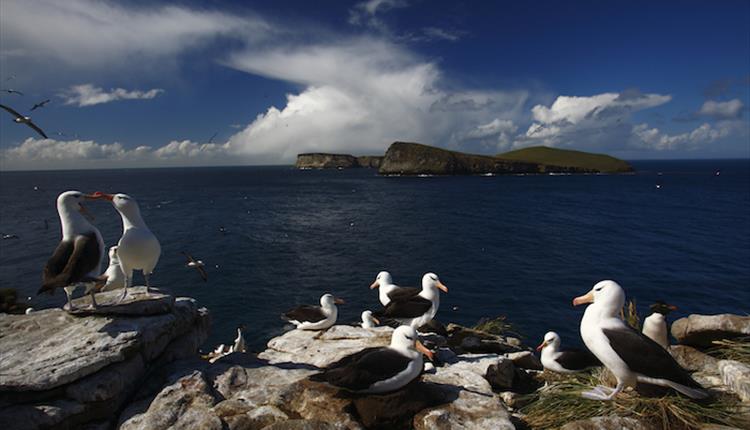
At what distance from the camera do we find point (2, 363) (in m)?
6.71

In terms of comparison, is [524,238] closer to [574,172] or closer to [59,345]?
[59,345]

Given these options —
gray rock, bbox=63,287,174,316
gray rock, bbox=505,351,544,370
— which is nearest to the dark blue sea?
gray rock, bbox=505,351,544,370

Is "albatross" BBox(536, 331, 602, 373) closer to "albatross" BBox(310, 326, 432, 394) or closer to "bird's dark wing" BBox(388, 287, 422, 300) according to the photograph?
"bird's dark wing" BBox(388, 287, 422, 300)

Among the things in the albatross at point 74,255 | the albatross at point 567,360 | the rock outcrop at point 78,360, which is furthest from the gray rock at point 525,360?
the albatross at point 74,255

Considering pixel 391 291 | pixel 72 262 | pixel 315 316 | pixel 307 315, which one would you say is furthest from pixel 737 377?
pixel 72 262

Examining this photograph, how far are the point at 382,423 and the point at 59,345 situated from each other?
5.77 metres

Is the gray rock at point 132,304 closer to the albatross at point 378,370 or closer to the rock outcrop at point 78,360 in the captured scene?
the rock outcrop at point 78,360

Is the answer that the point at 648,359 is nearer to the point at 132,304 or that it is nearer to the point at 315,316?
the point at 132,304

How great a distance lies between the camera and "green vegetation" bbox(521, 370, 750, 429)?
5566 millimetres

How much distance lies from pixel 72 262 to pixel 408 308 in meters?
7.96

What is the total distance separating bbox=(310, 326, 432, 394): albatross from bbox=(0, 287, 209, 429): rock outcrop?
11.6 feet

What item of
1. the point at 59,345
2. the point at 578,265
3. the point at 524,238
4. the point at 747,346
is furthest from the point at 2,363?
the point at 524,238

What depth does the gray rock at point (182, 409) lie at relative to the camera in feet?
19.9

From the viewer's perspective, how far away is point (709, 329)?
934cm
